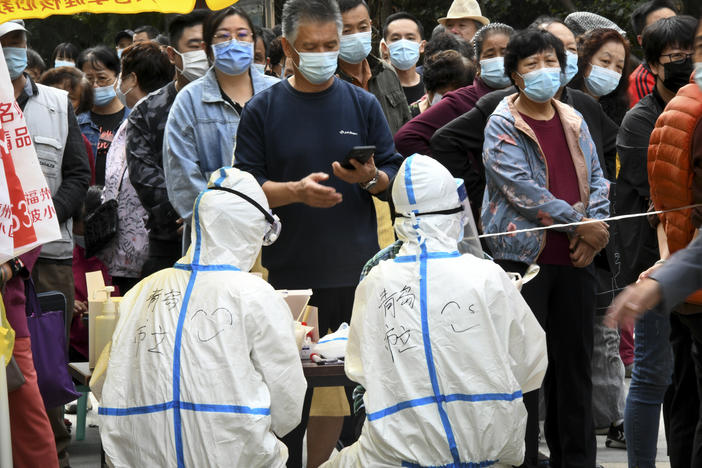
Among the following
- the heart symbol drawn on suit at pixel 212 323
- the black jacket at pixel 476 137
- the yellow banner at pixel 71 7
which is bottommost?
the heart symbol drawn on suit at pixel 212 323

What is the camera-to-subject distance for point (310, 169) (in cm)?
531

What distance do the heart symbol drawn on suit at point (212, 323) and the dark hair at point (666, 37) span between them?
270 centimetres

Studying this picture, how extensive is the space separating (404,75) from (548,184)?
149 inches

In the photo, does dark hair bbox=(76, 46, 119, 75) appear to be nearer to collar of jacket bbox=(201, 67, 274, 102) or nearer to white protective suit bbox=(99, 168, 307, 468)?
collar of jacket bbox=(201, 67, 274, 102)

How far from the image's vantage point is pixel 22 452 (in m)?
5.27

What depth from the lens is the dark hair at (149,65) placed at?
25.5ft

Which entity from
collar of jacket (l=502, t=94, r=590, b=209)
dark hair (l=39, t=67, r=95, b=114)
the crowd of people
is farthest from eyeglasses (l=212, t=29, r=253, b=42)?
dark hair (l=39, t=67, r=95, b=114)

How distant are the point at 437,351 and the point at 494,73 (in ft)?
10.2

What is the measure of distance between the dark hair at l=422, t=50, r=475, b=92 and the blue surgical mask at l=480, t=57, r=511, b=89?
449 millimetres

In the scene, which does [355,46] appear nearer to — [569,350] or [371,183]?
[371,183]

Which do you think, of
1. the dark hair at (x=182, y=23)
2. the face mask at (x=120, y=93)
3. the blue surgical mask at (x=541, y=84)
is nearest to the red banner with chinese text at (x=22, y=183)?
the dark hair at (x=182, y=23)

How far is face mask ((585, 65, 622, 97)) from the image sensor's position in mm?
7570

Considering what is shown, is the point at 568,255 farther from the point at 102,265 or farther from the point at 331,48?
the point at 102,265

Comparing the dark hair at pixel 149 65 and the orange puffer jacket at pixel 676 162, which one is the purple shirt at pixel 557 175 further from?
the dark hair at pixel 149 65
